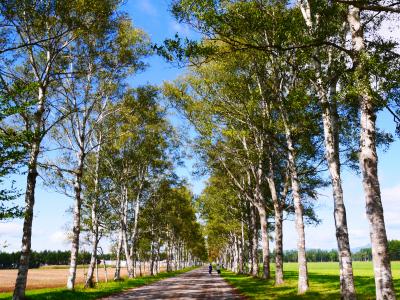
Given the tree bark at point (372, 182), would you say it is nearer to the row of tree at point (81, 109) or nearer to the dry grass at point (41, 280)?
the row of tree at point (81, 109)

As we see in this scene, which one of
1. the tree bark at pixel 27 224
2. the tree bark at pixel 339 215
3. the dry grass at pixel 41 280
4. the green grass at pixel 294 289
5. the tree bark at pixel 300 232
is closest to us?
the tree bark at pixel 339 215

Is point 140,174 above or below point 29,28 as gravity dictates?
below

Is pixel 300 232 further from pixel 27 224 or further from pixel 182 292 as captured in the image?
pixel 27 224

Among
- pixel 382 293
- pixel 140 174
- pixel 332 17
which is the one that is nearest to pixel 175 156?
pixel 140 174

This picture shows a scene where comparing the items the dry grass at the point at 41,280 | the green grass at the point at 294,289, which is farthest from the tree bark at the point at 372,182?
the dry grass at the point at 41,280

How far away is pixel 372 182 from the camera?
11.6m

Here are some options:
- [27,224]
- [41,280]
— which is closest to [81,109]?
[27,224]

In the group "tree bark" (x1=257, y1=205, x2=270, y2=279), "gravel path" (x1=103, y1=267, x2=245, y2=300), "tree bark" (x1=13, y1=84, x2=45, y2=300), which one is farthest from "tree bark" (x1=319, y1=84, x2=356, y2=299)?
"tree bark" (x1=257, y1=205, x2=270, y2=279)

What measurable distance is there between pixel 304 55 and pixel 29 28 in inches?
595

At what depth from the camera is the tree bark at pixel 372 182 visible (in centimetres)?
1078

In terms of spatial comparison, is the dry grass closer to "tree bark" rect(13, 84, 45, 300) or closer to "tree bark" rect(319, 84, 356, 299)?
"tree bark" rect(13, 84, 45, 300)

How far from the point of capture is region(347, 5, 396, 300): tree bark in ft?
35.4

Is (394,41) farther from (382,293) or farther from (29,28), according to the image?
(29,28)

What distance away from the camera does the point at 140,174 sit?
47.9m
